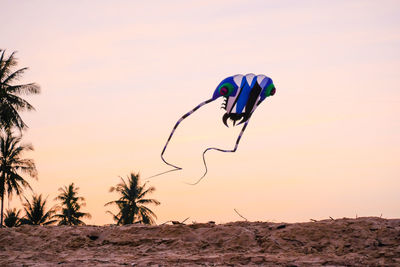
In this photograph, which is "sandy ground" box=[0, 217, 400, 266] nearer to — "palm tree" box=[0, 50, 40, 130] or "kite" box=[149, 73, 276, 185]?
"kite" box=[149, 73, 276, 185]

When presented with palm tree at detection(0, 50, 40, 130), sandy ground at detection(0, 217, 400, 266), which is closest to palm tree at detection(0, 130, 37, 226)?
palm tree at detection(0, 50, 40, 130)

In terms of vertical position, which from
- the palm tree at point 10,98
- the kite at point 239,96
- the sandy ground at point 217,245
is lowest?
the sandy ground at point 217,245

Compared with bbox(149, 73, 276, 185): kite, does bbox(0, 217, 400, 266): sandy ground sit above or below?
below

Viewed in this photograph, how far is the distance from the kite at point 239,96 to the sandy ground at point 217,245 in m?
1.57

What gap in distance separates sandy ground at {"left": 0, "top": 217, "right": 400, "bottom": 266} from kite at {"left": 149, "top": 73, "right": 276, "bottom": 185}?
157cm

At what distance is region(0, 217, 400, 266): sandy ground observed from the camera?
8.35 metres

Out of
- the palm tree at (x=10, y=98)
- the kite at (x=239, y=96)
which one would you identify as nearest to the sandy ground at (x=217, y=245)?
the kite at (x=239, y=96)

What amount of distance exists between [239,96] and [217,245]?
3.33 m

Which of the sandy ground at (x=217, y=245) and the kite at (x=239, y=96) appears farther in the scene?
the kite at (x=239, y=96)

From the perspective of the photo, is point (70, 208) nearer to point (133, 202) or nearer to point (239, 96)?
point (133, 202)

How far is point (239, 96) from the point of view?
10781mm

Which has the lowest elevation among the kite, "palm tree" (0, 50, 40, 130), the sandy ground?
the sandy ground

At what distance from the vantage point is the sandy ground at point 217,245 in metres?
8.35

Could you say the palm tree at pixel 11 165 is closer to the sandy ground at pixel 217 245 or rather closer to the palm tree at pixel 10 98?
the palm tree at pixel 10 98
